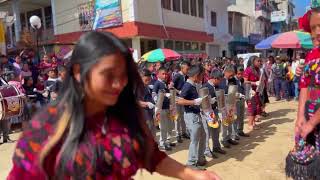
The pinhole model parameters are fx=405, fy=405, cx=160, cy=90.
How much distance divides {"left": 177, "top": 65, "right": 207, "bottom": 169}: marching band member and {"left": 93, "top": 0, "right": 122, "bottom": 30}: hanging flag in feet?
43.0

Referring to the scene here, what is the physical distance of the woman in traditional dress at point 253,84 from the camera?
8680 millimetres

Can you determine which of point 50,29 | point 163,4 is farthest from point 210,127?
point 50,29

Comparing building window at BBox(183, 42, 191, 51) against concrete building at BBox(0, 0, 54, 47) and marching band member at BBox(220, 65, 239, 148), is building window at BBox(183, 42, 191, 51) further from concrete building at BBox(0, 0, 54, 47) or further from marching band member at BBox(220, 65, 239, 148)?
marching band member at BBox(220, 65, 239, 148)

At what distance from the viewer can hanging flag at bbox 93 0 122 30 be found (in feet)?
61.0

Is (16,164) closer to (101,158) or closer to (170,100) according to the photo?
→ (101,158)

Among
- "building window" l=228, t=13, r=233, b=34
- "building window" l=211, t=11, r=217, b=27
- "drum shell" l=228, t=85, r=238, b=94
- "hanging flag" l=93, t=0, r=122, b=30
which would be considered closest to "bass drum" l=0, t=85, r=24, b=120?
"drum shell" l=228, t=85, r=238, b=94

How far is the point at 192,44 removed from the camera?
25953 mm

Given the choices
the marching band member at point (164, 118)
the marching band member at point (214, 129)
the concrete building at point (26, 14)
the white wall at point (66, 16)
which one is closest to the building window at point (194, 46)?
the white wall at point (66, 16)

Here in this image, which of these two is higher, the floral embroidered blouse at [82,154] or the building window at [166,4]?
the building window at [166,4]

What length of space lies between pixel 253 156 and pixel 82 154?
5325 mm

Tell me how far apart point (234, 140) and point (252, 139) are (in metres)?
0.50

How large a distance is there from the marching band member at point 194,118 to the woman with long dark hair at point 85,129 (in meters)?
4.17

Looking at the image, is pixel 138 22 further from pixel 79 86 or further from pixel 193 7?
pixel 79 86

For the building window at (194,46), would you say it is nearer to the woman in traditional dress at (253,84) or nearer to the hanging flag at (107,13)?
the hanging flag at (107,13)
